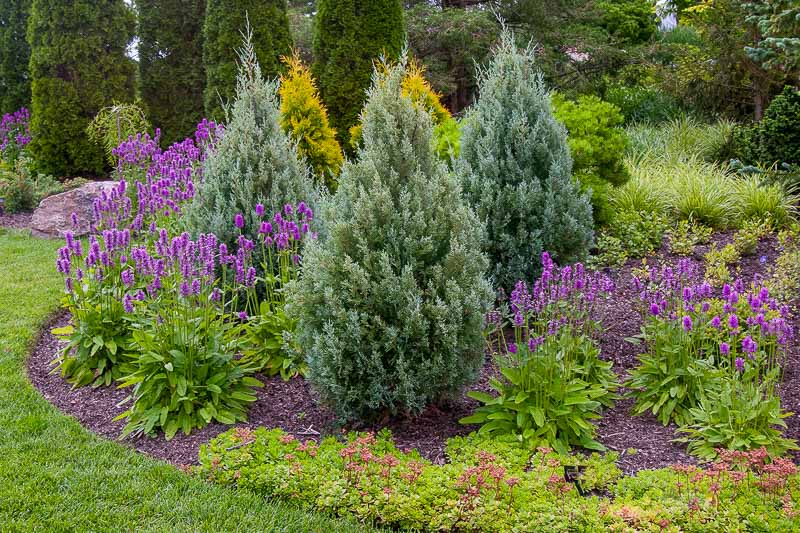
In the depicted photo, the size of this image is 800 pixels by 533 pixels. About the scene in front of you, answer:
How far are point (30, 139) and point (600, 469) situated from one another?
11.7 m

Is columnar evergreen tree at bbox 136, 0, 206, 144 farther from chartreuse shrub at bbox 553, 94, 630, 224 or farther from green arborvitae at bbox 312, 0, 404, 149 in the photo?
chartreuse shrub at bbox 553, 94, 630, 224

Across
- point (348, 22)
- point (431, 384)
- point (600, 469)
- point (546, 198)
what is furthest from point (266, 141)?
point (348, 22)

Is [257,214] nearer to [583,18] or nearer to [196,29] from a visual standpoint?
[196,29]

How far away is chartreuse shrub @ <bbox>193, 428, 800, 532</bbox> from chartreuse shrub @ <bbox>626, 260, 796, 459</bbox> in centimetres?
27

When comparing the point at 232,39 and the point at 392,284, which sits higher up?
the point at 232,39

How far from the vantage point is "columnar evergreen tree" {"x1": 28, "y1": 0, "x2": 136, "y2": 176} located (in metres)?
11.0

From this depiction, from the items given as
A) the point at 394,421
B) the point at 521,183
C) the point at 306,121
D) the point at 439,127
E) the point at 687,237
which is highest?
the point at 306,121

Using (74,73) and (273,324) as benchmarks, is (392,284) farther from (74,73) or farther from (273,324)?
(74,73)

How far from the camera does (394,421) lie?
4.06 meters

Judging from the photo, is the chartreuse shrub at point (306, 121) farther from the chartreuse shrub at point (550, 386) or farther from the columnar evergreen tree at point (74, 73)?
the columnar evergreen tree at point (74, 73)

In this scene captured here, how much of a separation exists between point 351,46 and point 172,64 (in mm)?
3908

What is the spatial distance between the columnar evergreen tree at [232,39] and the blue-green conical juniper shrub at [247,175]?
5.34m

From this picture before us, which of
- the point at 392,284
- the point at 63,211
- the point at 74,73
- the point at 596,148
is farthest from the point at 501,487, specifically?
the point at 74,73

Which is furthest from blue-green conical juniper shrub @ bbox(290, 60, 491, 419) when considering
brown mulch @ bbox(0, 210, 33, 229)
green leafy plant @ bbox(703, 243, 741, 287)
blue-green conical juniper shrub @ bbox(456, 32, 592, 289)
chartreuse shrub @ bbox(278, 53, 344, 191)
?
brown mulch @ bbox(0, 210, 33, 229)
